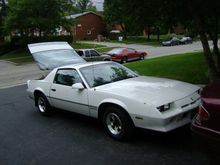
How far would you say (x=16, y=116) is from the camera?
7.71 m

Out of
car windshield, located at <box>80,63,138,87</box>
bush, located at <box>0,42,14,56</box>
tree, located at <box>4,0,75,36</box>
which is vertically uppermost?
tree, located at <box>4,0,75,36</box>

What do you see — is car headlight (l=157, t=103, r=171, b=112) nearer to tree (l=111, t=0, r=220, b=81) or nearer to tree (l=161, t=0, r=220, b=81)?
tree (l=161, t=0, r=220, b=81)

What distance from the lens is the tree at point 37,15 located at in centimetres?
3287

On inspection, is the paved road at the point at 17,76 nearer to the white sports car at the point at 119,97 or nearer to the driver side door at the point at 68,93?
the driver side door at the point at 68,93

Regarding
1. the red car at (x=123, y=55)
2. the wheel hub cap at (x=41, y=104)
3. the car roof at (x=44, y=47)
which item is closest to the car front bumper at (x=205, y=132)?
the wheel hub cap at (x=41, y=104)

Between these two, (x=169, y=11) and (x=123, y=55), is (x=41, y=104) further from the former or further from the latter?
(x=123, y=55)

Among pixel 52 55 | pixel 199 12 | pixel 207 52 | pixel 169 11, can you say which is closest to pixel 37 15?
pixel 52 55

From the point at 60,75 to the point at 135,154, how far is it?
2962mm

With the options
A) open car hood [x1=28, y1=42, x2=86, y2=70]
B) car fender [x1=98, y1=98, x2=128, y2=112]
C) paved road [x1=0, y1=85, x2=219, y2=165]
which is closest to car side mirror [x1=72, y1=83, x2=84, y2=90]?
car fender [x1=98, y1=98, x2=128, y2=112]

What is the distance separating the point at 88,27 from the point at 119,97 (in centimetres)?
6016

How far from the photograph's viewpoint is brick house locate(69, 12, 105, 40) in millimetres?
62469

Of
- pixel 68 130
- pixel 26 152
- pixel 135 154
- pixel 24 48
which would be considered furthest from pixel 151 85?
pixel 24 48

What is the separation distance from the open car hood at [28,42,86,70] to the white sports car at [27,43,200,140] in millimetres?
3800

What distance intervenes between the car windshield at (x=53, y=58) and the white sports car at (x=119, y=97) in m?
3.76
